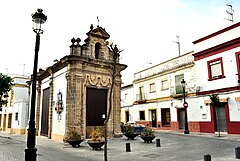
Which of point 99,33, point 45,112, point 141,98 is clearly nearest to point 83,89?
point 99,33

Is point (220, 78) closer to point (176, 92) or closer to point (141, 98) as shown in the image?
point (176, 92)

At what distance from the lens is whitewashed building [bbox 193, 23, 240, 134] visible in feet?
57.0

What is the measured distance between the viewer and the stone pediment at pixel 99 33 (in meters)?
16.7

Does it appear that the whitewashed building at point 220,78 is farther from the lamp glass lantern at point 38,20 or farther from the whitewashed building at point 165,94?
the lamp glass lantern at point 38,20

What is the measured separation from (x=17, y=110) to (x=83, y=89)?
13.8m

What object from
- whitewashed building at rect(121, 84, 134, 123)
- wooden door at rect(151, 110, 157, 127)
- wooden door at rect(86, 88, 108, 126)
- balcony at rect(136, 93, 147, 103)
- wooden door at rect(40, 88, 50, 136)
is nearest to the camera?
wooden door at rect(86, 88, 108, 126)

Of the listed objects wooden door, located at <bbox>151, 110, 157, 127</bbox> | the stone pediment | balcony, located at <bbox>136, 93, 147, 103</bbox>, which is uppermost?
the stone pediment

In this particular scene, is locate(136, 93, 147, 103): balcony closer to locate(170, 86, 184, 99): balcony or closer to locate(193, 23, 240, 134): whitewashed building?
locate(170, 86, 184, 99): balcony

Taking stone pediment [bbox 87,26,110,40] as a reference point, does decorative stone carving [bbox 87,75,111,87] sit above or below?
below

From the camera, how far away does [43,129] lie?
19.9m

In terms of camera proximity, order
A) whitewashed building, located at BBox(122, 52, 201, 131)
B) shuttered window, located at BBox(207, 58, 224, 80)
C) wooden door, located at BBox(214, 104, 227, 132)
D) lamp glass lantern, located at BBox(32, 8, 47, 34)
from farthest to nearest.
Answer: whitewashed building, located at BBox(122, 52, 201, 131), shuttered window, located at BBox(207, 58, 224, 80), wooden door, located at BBox(214, 104, 227, 132), lamp glass lantern, located at BBox(32, 8, 47, 34)

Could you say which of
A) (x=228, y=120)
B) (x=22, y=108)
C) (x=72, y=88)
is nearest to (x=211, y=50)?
(x=228, y=120)

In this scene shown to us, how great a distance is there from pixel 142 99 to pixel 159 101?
3.46m

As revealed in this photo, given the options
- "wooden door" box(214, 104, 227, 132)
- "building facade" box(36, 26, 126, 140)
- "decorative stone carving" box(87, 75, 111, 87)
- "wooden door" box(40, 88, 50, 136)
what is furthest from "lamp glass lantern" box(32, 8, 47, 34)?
"wooden door" box(214, 104, 227, 132)
